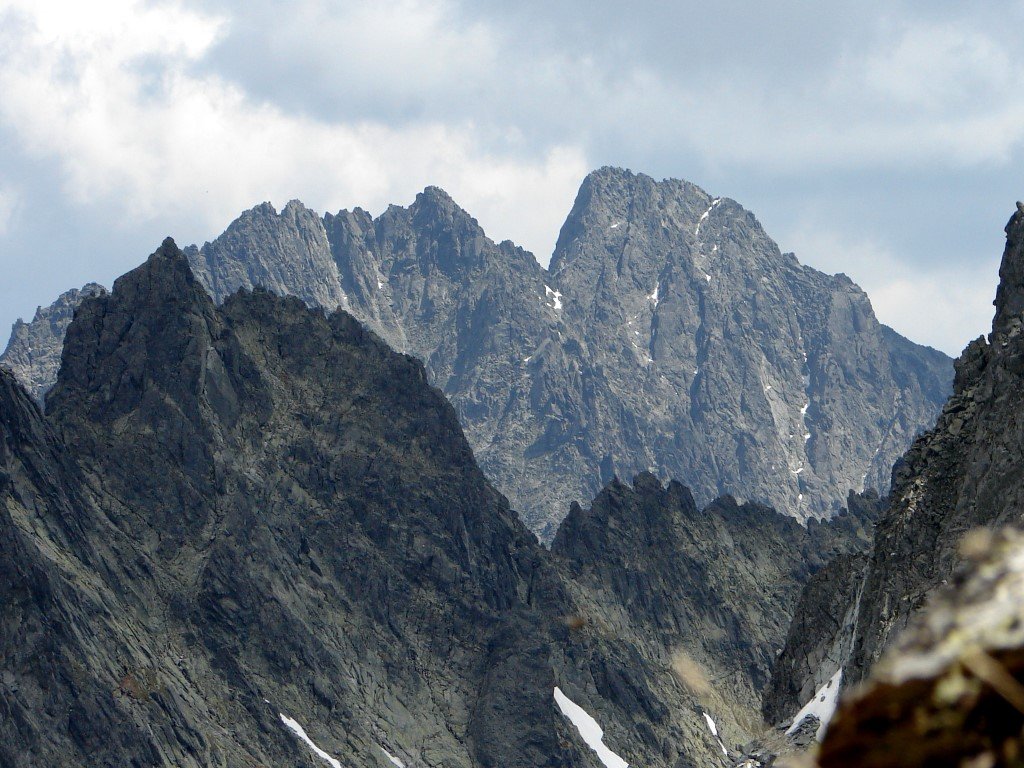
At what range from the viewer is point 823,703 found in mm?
84312

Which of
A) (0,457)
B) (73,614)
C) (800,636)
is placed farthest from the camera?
(0,457)

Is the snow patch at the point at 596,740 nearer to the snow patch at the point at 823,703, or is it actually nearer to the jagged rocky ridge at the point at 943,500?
the jagged rocky ridge at the point at 943,500

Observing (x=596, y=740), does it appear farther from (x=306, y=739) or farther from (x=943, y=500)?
(x=943, y=500)

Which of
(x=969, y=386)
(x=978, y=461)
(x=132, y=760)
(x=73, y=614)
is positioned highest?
(x=969, y=386)

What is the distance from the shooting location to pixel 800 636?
103m

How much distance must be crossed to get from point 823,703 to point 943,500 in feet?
47.8

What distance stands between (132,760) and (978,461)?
100367mm

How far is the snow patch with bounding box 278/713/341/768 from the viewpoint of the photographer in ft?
556

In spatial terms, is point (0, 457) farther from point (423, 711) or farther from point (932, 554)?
point (932, 554)

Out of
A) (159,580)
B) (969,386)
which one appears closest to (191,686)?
(159,580)

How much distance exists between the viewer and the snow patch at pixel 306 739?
169 meters

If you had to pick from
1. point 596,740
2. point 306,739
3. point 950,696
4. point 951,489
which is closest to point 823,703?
point 951,489

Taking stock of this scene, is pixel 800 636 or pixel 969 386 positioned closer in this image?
pixel 969 386

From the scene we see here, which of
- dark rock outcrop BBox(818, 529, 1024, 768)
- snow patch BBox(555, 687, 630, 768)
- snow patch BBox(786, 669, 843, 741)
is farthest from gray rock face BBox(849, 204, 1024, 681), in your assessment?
snow patch BBox(555, 687, 630, 768)
